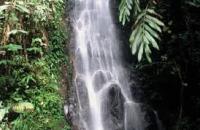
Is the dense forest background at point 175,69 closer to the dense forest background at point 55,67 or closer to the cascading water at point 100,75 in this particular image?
the dense forest background at point 55,67

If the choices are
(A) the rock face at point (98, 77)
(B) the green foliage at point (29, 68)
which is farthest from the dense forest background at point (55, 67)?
(A) the rock face at point (98, 77)

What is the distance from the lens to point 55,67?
6.70m

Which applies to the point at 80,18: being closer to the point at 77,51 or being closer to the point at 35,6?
the point at 77,51

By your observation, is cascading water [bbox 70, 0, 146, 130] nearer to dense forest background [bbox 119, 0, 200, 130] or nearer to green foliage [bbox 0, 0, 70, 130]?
dense forest background [bbox 119, 0, 200, 130]

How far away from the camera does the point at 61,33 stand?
7.43m

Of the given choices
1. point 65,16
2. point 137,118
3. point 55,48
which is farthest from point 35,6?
point 137,118

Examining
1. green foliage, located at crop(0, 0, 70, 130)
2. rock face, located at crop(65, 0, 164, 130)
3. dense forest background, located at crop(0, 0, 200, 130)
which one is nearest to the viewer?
green foliage, located at crop(0, 0, 70, 130)

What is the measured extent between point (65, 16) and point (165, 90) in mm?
3199

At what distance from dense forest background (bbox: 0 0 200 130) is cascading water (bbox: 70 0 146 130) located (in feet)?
1.53

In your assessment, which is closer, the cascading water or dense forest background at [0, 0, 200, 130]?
dense forest background at [0, 0, 200, 130]

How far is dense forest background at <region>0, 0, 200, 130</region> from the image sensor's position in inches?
220

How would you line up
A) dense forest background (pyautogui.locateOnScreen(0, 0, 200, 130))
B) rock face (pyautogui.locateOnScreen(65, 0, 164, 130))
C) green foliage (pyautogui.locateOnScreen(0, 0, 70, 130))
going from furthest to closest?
rock face (pyautogui.locateOnScreen(65, 0, 164, 130)) < dense forest background (pyautogui.locateOnScreen(0, 0, 200, 130)) < green foliage (pyautogui.locateOnScreen(0, 0, 70, 130))

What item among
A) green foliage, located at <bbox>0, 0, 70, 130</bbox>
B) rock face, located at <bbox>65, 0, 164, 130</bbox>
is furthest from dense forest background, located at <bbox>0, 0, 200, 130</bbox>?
rock face, located at <bbox>65, 0, 164, 130</bbox>

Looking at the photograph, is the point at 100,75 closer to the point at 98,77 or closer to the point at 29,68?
the point at 98,77
